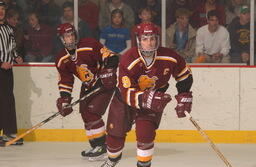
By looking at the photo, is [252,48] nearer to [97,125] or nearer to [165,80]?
[97,125]

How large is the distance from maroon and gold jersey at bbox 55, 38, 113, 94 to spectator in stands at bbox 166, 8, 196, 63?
1.60m

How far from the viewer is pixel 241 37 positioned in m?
7.23

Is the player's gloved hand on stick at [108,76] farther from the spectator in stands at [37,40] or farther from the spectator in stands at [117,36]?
the spectator in stands at [37,40]

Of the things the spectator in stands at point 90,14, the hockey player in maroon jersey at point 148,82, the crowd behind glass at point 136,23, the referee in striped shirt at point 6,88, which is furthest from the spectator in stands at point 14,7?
the hockey player in maroon jersey at point 148,82

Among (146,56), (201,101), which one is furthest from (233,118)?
(146,56)

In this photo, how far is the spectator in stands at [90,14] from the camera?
7.41 m

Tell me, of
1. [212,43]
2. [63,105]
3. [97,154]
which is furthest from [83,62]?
[212,43]

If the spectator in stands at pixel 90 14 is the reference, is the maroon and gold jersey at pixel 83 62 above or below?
below

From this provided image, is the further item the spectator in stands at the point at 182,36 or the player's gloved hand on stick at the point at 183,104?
the spectator in stands at the point at 182,36

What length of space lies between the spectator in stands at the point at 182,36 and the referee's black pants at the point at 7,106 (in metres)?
1.51

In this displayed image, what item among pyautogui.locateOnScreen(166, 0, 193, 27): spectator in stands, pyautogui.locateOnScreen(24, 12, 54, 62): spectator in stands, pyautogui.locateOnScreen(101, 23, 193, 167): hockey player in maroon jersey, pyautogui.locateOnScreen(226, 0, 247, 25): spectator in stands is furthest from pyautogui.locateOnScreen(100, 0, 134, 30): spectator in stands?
pyautogui.locateOnScreen(101, 23, 193, 167): hockey player in maroon jersey

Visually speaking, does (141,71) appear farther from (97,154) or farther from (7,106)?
(7,106)

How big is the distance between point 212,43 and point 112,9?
103 centimetres

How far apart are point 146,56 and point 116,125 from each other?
1.65 ft
